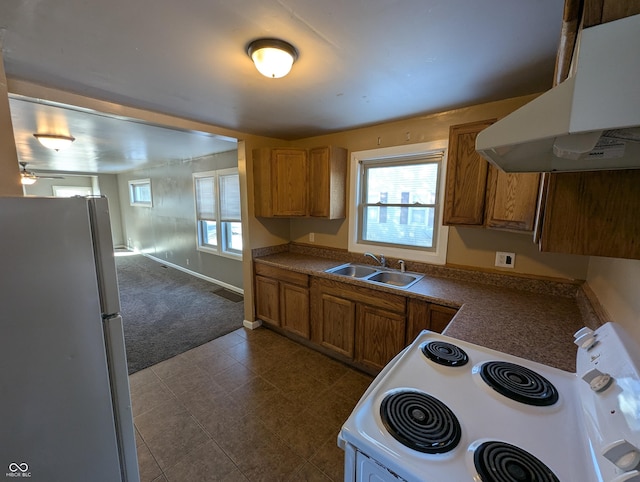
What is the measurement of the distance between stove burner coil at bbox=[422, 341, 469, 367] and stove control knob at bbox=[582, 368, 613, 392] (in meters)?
0.36

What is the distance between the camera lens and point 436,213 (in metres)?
2.40

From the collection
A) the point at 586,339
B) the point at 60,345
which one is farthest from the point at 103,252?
the point at 586,339

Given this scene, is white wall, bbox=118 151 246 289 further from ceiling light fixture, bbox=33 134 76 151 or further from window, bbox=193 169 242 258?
ceiling light fixture, bbox=33 134 76 151

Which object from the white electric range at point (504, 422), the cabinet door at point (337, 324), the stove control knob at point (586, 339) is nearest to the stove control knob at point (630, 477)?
the white electric range at point (504, 422)

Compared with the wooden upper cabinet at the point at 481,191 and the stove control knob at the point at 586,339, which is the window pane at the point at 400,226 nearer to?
the wooden upper cabinet at the point at 481,191

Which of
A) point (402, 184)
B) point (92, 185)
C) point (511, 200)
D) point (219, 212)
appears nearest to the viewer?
point (511, 200)

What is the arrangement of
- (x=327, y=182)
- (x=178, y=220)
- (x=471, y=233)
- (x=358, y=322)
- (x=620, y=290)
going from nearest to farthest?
1. (x=620, y=290)
2. (x=471, y=233)
3. (x=358, y=322)
4. (x=327, y=182)
5. (x=178, y=220)

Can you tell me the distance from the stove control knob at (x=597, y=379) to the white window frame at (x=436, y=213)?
160cm

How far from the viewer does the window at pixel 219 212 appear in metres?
4.33

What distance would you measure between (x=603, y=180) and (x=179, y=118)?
289 cm

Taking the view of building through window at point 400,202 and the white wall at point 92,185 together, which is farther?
the white wall at point 92,185

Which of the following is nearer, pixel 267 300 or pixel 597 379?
pixel 597 379

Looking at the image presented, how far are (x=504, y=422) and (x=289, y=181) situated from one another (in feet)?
8.64

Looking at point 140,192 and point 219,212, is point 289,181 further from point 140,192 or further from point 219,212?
point 140,192
